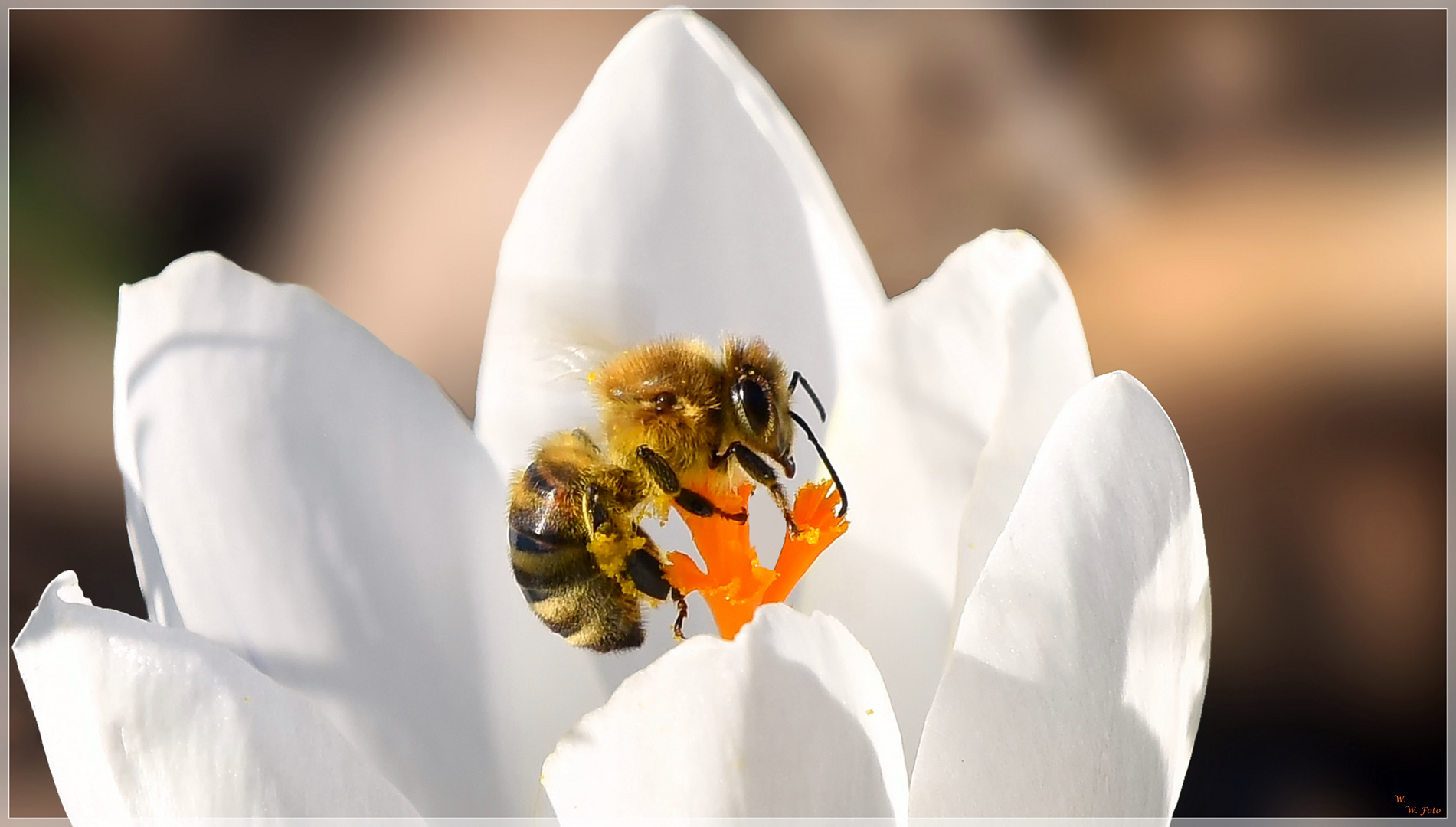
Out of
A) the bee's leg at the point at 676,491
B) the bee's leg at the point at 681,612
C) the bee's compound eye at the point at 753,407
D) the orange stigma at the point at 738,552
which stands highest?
the bee's compound eye at the point at 753,407

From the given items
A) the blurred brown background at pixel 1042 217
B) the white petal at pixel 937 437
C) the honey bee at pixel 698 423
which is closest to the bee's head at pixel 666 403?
the honey bee at pixel 698 423

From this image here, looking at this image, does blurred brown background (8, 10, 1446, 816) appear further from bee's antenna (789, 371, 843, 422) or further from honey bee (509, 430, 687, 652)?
honey bee (509, 430, 687, 652)

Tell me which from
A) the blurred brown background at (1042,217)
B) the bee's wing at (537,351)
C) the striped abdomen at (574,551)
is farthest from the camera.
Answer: the blurred brown background at (1042,217)

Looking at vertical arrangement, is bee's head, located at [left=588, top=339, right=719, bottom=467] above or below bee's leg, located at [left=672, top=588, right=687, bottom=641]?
above

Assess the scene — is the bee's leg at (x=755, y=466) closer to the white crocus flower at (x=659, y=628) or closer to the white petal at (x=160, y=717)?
the white crocus flower at (x=659, y=628)

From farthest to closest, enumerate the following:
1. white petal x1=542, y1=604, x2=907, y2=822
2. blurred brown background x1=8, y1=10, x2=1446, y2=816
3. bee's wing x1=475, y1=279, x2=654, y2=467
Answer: blurred brown background x1=8, y1=10, x2=1446, y2=816 < bee's wing x1=475, y1=279, x2=654, y2=467 < white petal x1=542, y1=604, x2=907, y2=822

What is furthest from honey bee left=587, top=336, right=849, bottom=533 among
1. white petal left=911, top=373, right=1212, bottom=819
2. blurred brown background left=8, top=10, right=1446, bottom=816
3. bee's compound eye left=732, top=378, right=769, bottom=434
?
blurred brown background left=8, top=10, right=1446, bottom=816
